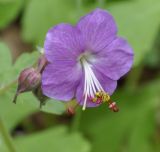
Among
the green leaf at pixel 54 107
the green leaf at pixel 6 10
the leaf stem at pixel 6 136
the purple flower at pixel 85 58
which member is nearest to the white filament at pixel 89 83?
the purple flower at pixel 85 58

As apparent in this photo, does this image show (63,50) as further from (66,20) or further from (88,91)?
(66,20)

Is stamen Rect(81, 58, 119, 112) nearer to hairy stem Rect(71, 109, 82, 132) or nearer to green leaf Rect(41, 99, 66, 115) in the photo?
green leaf Rect(41, 99, 66, 115)

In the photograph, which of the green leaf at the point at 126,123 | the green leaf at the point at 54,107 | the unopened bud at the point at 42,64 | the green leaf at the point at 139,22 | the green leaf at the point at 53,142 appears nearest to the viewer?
the unopened bud at the point at 42,64

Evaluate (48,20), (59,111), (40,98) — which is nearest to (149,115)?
(48,20)

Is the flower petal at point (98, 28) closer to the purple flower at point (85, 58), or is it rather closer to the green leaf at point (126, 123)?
the purple flower at point (85, 58)

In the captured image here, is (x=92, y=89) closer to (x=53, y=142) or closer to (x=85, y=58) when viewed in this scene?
(x=85, y=58)

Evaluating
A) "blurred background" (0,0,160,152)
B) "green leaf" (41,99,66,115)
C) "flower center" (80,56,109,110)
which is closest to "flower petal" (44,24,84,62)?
"flower center" (80,56,109,110)
